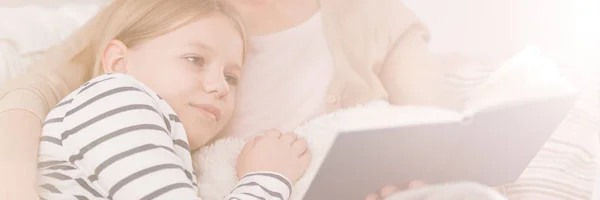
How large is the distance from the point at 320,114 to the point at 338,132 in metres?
0.10

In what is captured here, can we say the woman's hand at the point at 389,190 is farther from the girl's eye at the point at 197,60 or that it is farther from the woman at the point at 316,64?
the girl's eye at the point at 197,60

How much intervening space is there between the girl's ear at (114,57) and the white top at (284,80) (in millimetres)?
171

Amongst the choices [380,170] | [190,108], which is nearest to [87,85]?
[190,108]

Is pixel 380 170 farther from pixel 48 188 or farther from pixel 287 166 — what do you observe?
pixel 48 188

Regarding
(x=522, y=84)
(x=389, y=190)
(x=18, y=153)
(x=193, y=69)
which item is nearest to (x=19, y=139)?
(x=18, y=153)

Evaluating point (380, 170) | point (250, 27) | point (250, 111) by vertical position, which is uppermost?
point (250, 27)

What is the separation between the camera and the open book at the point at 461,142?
746 millimetres

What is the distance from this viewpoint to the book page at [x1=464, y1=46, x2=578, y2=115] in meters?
0.80

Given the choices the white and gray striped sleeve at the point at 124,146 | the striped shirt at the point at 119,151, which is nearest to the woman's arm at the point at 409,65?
the striped shirt at the point at 119,151

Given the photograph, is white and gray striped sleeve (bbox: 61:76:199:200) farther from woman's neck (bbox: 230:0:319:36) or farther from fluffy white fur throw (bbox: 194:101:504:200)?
woman's neck (bbox: 230:0:319:36)

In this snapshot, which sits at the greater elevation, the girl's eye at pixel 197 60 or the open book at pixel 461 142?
the girl's eye at pixel 197 60

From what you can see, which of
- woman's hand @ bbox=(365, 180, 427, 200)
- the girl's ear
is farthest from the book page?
the girl's ear

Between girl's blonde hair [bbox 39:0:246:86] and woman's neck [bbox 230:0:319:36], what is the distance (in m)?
0.03

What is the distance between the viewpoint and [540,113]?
0.81 metres
